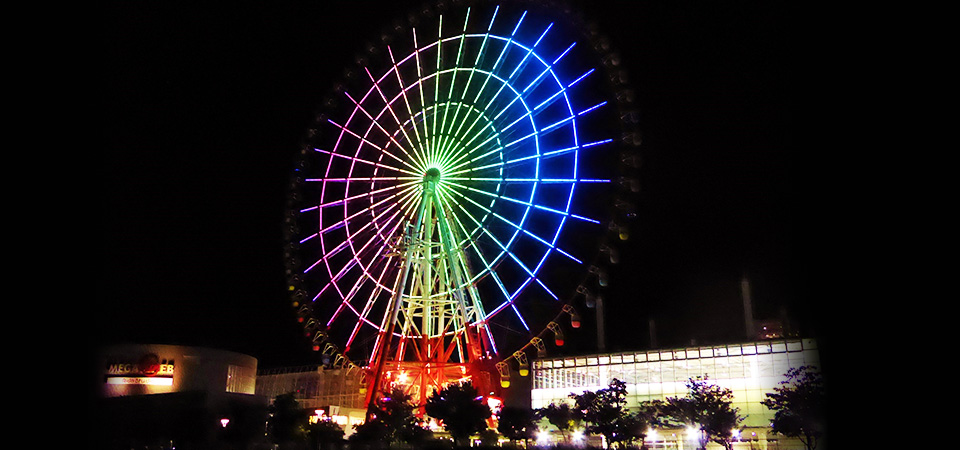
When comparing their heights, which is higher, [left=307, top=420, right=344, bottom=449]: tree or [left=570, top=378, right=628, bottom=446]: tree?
[left=570, top=378, right=628, bottom=446]: tree

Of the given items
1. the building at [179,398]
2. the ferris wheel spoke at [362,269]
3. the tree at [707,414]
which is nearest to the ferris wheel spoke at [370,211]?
the ferris wheel spoke at [362,269]

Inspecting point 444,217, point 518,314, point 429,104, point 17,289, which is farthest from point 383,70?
point 17,289

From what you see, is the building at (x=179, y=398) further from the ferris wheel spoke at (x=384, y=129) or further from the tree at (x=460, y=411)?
the ferris wheel spoke at (x=384, y=129)

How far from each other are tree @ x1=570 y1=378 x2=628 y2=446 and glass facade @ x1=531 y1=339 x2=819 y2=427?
1229cm

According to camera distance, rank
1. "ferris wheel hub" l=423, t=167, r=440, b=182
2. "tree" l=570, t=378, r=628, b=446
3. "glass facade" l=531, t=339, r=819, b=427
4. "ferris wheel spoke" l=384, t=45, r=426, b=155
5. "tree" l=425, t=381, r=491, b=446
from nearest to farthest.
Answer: "tree" l=425, t=381, r=491, b=446 < "ferris wheel hub" l=423, t=167, r=440, b=182 < "ferris wheel spoke" l=384, t=45, r=426, b=155 < "tree" l=570, t=378, r=628, b=446 < "glass facade" l=531, t=339, r=819, b=427

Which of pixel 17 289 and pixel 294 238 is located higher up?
pixel 294 238

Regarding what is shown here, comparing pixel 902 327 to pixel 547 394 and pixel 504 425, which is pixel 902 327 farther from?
pixel 547 394

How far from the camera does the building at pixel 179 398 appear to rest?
30969 mm

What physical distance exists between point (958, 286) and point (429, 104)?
85.7 feet

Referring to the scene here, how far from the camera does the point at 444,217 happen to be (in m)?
31.3

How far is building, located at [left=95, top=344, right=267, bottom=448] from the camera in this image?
30969 mm

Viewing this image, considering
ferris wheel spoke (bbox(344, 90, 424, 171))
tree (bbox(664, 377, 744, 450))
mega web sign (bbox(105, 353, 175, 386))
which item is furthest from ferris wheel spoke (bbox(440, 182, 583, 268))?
mega web sign (bbox(105, 353, 175, 386))

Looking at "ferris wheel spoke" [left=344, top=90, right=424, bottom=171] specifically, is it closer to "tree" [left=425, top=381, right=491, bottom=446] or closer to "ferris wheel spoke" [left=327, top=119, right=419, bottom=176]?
"ferris wheel spoke" [left=327, top=119, right=419, bottom=176]

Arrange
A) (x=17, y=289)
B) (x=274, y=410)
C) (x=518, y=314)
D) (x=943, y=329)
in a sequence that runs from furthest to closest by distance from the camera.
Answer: (x=274, y=410)
(x=518, y=314)
(x=17, y=289)
(x=943, y=329)
